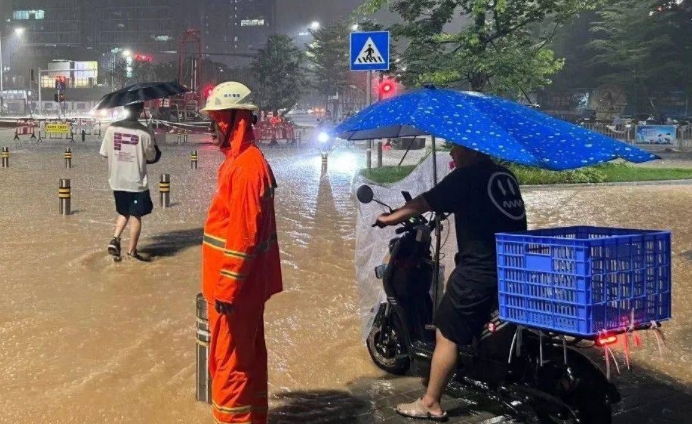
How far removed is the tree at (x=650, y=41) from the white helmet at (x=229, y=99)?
49.5 meters

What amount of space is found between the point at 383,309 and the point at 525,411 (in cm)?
117

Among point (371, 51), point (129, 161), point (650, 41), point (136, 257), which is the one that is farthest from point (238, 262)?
point (650, 41)

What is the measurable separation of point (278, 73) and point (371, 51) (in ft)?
170

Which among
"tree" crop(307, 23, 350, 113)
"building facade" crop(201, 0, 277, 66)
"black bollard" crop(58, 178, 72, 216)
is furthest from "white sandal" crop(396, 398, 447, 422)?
"building facade" crop(201, 0, 277, 66)

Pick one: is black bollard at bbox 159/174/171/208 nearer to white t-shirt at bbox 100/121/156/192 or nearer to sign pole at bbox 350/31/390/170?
sign pole at bbox 350/31/390/170

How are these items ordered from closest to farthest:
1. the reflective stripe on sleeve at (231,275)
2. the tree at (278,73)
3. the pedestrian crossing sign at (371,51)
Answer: the reflective stripe on sleeve at (231,275) < the pedestrian crossing sign at (371,51) < the tree at (278,73)

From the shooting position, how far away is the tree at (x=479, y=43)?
19.4 meters

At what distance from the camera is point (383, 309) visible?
5.04m

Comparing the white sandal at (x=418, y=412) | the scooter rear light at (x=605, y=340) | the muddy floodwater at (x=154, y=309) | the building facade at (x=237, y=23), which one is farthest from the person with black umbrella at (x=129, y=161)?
the building facade at (x=237, y=23)

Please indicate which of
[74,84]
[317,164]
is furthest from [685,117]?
[74,84]

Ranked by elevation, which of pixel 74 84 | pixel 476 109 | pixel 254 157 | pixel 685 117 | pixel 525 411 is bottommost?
pixel 525 411

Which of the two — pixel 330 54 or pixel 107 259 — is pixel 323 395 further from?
pixel 330 54

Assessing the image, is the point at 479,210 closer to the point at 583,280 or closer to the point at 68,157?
the point at 583,280

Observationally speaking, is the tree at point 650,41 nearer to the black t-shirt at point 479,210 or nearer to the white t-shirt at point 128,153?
the white t-shirt at point 128,153
